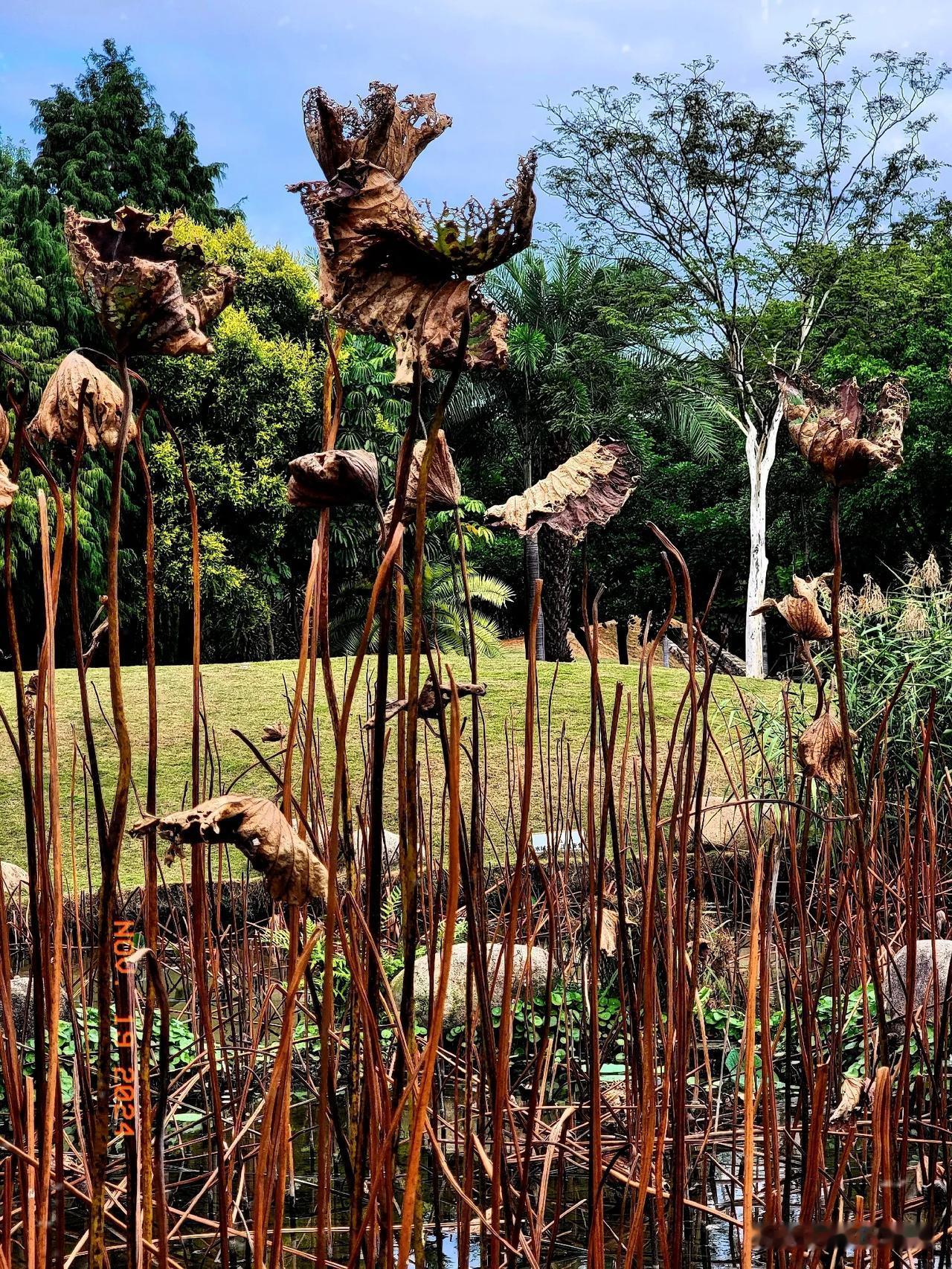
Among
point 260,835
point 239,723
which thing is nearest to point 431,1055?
point 260,835

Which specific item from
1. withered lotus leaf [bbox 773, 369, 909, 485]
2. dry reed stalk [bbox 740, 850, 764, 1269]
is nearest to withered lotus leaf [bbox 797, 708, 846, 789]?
withered lotus leaf [bbox 773, 369, 909, 485]

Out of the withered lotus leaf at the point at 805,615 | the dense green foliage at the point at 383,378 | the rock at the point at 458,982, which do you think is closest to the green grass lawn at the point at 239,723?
the rock at the point at 458,982

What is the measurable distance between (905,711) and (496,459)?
12022 millimetres

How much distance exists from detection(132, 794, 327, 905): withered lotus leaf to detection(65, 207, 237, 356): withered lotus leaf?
0.27 meters

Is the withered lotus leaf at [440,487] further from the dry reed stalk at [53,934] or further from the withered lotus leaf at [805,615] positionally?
the withered lotus leaf at [805,615]

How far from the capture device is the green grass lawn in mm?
4664

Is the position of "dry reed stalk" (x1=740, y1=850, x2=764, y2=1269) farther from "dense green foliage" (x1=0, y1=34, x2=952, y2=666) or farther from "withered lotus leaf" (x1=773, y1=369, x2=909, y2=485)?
"dense green foliage" (x1=0, y1=34, x2=952, y2=666)

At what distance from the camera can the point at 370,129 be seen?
0.70 m

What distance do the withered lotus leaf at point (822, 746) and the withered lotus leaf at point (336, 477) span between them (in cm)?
51

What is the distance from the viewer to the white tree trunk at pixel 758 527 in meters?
12.0

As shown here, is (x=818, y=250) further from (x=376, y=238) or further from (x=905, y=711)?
(x=376, y=238)

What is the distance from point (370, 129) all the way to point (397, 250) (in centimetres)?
15

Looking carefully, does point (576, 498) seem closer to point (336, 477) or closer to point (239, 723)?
point (336, 477)

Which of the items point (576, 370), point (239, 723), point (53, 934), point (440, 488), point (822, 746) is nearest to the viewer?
point (53, 934)
